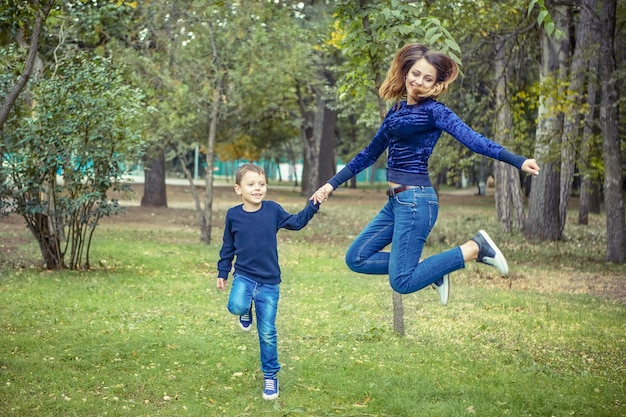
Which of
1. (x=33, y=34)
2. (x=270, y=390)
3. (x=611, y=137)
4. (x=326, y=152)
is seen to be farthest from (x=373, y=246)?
(x=326, y=152)

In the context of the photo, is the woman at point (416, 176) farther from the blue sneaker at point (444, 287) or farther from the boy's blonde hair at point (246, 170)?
the boy's blonde hair at point (246, 170)

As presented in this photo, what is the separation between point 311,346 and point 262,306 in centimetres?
234

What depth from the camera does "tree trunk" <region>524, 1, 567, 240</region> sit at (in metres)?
18.3

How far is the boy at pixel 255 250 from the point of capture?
6.66 m

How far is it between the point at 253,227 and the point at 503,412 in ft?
8.07

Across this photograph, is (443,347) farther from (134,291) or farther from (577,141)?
(577,141)

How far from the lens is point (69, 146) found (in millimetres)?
13023

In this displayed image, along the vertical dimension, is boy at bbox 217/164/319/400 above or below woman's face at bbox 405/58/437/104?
Answer: below

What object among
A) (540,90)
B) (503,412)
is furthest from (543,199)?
(503,412)

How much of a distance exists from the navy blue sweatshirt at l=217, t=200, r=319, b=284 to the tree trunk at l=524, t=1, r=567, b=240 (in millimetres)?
11735

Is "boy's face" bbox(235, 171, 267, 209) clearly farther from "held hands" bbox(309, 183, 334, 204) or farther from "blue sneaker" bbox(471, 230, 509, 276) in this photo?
"blue sneaker" bbox(471, 230, 509, 276)

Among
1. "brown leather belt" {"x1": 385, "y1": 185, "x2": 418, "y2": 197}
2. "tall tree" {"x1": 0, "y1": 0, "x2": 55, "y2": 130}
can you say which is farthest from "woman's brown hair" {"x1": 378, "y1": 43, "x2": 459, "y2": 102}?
"tall tree" {"x1": 0, "y1": 0, "x2": 55, "y2": 130}

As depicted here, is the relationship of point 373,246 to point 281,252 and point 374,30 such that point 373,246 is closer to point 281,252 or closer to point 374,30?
point 374,30

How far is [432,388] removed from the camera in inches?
292
